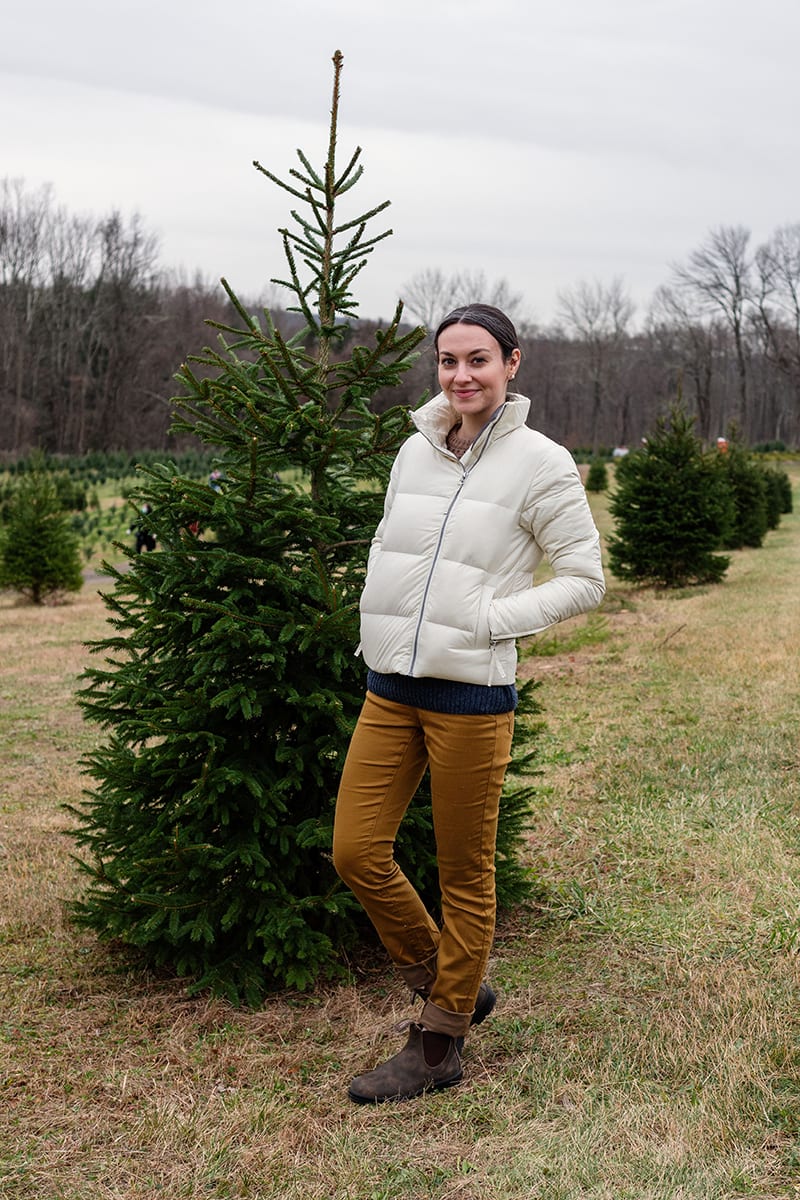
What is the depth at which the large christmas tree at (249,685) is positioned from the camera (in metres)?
3.82

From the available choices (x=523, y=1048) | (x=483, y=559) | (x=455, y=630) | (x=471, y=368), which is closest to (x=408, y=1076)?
(x=523, y=1048)

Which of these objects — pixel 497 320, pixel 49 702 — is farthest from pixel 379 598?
pixel 49 702

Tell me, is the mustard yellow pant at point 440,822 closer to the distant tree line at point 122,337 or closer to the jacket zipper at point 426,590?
the jacket zipper at point 426,590

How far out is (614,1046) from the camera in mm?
3344

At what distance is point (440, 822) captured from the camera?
300 centimetres

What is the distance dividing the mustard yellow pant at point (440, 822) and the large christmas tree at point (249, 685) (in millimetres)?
732

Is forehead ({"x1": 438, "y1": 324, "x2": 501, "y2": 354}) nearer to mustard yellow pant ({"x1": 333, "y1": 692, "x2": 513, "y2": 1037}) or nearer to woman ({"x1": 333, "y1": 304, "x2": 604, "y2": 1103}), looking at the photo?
woman ({"x1": 333, "y1": 304, "x2": 604, "y2": 1103})

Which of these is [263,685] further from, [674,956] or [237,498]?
[674,956]

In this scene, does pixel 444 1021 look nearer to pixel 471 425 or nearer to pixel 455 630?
pixel 455 630

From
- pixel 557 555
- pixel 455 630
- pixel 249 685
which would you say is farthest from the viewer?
pixel 249 685

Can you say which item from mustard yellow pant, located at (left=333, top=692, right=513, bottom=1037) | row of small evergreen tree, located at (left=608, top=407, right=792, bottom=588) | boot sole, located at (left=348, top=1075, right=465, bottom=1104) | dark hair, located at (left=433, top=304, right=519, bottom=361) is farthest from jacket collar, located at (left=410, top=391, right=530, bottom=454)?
A: row of small evergreen tree, located at (left=608, top=407, right=792, bottom=588)

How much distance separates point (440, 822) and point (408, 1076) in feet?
2.42

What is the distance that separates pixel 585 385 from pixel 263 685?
81.3m

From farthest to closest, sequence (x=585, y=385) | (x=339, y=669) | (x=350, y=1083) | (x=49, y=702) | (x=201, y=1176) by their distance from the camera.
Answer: (x=585, y=385) → (x=49, y=702) → (x=339, y=669) → (x=350, y=1083) → (x=201, y=1176)
